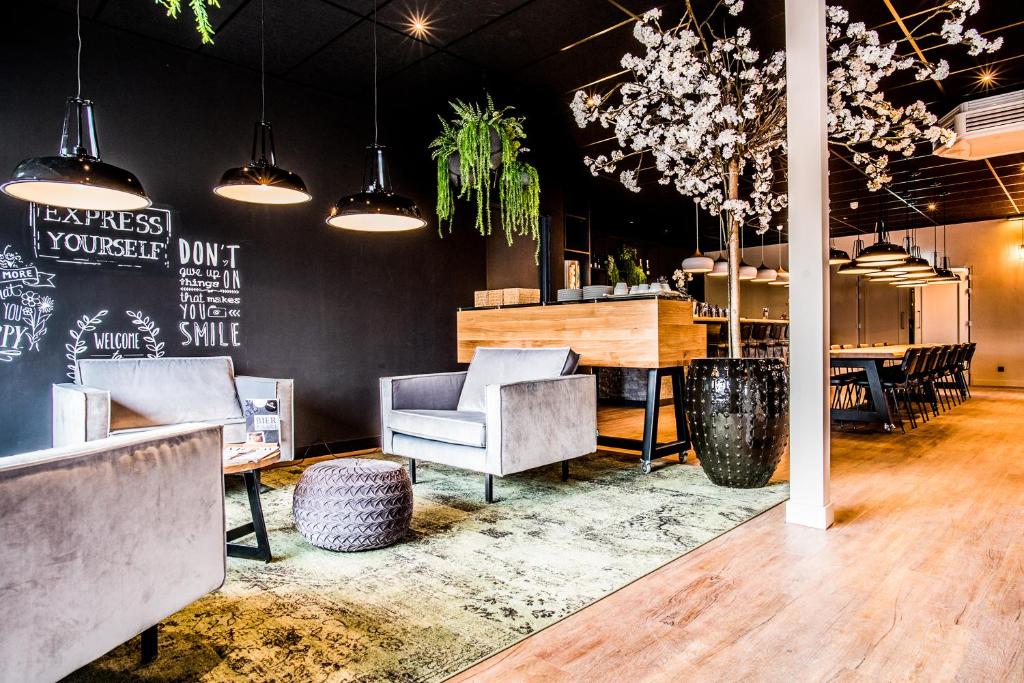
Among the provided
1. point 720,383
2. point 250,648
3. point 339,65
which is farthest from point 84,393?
point 720,383

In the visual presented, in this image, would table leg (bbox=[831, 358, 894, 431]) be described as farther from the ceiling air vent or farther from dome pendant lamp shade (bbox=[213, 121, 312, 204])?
dome pendant lamp shade (bbox=[213, 121, 312, 204])

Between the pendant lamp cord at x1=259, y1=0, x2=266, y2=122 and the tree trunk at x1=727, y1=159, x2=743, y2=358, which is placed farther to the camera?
the pendant lamp cord at x1=259, y1=0, x2=266, y2=122

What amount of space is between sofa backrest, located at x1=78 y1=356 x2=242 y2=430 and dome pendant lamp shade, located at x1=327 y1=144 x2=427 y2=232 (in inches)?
58.8

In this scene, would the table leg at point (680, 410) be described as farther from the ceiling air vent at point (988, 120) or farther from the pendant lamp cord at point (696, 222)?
the pendant lamp cord at point (696, 222)

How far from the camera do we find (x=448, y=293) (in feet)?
19.7

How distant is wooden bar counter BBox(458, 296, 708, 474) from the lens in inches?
167

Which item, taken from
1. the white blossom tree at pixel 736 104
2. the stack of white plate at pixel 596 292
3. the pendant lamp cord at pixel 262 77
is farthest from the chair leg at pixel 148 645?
the pendant lamp cord at pixel 262 77

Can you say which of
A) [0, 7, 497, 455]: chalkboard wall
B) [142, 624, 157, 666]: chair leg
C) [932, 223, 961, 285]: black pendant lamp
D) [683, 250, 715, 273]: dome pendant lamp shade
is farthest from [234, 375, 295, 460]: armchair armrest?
[932, 223, 961, 285]: black pendant lamp

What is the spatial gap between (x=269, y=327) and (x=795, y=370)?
3814 mm

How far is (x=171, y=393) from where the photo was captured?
3.96 m

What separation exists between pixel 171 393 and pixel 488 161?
2.85 meters

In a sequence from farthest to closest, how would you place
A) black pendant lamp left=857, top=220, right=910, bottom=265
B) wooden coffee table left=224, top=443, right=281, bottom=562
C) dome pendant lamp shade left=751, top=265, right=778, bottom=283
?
Answer: dome pendant lamp shade left=751, top=265, right=778, bottom=283, black pendant lamp left=857, top=220, right=910, bottom=265, wooden coffee table left=224, top=443, right=281, bottom=562

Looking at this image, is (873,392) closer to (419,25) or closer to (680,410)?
(680,410)

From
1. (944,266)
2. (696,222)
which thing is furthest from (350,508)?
(944,266)
